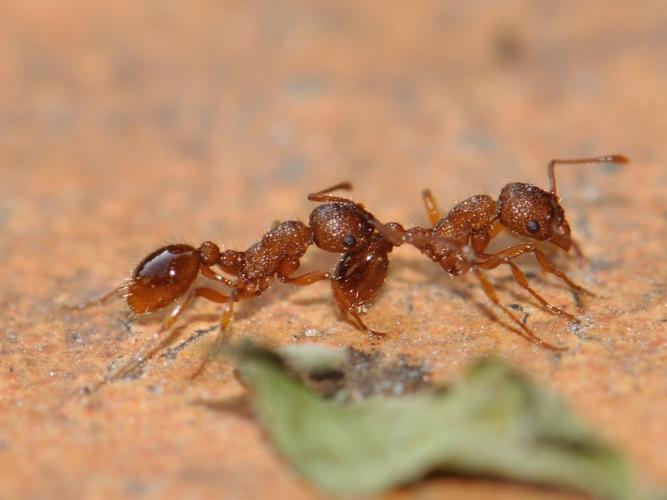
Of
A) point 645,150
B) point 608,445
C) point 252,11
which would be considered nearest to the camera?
point 608,445

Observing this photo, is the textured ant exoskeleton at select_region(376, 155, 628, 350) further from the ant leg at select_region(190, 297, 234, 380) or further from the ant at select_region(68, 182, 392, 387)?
the ant leg at select_region(190, 297, 234, 380)

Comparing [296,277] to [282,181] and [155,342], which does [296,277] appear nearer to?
[155,342]

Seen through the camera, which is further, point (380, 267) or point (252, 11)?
point (252, 11)

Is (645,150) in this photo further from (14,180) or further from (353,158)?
(14,180)

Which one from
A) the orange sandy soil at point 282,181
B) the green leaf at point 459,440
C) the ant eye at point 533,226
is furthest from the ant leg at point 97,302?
the ant eye at point 533,226

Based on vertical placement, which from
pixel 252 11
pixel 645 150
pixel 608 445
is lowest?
pixel 608 445

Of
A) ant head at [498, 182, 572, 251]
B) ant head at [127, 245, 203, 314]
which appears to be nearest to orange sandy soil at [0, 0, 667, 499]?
ant head at [127, 245, 203, 314]

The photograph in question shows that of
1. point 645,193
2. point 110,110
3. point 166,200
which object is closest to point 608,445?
point 645,193

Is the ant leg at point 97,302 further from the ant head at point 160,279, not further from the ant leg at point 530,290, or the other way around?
the ant leg at point 530,290
